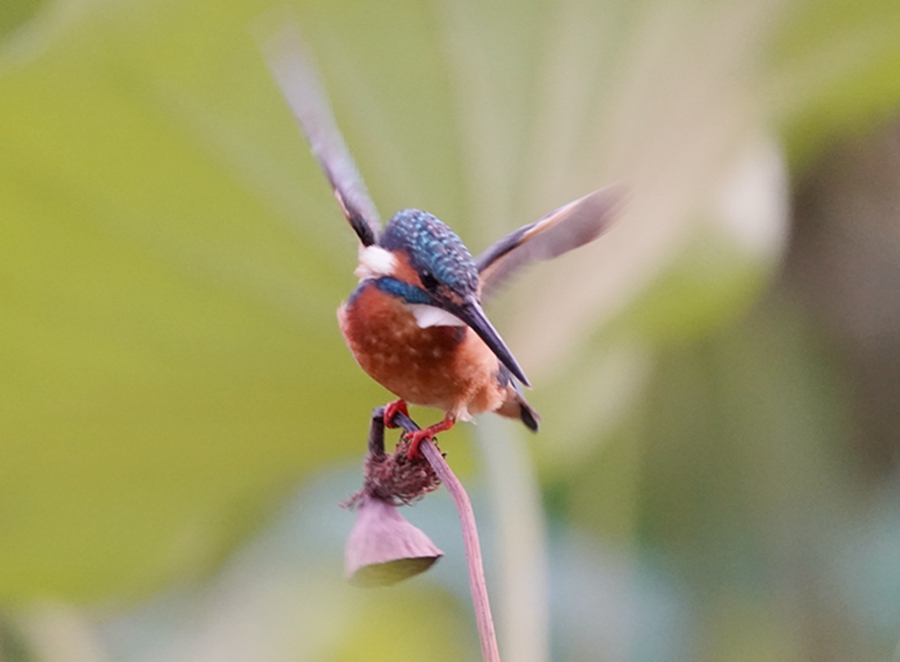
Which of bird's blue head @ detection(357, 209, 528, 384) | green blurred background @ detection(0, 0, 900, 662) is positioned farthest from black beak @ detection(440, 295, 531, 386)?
green blurred background @ detection(0, 0, 900, 662)

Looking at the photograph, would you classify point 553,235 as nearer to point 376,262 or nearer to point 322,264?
point 376,262

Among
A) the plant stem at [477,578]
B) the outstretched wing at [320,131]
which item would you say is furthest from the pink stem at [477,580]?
the outstretched wing at [320,131]

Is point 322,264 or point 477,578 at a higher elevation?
point 322,264

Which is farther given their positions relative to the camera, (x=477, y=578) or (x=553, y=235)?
(x=553, y=235)

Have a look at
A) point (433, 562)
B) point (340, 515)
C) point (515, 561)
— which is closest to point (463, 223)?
point (515, 561)

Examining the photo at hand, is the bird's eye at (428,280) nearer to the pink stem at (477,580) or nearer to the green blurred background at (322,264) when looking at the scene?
the pink stem at (477,580)

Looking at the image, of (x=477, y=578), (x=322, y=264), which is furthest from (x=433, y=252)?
(x=322, y=264)

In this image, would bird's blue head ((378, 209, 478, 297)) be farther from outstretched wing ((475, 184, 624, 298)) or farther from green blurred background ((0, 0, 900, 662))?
green blurred background ((0, 0, 900, 662))
